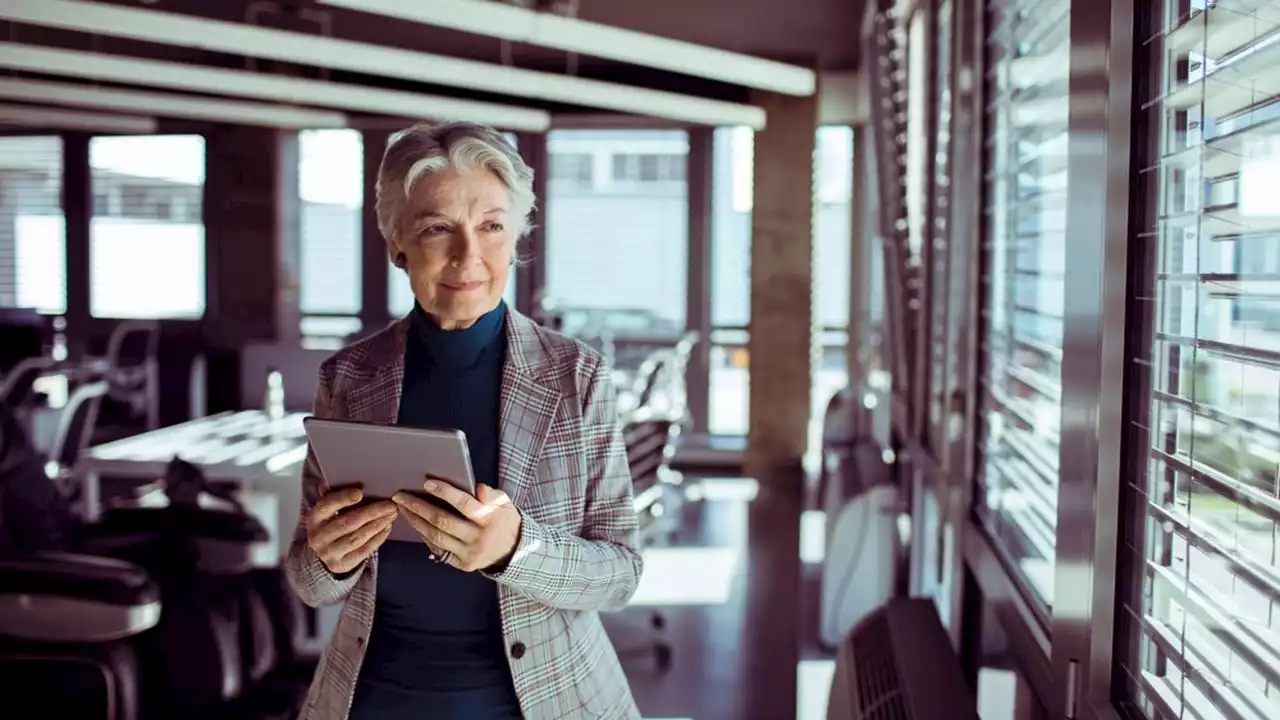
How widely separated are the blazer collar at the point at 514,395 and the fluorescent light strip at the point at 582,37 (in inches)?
67.5

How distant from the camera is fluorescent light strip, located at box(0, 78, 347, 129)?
164 inches

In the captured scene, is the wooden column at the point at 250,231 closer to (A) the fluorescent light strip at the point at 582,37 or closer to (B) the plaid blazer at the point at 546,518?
(A) the fluorescent light strip at the point at 582,37

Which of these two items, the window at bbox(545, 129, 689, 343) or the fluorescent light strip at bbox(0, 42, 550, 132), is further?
the window at bbox(545, 129, 689, 343)

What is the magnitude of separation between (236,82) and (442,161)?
2955 mm

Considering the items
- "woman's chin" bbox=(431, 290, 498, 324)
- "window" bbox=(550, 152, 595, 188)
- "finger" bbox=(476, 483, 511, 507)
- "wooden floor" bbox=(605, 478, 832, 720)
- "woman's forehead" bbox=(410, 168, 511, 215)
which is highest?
"window" bbox=(550, 152, 595, 188)

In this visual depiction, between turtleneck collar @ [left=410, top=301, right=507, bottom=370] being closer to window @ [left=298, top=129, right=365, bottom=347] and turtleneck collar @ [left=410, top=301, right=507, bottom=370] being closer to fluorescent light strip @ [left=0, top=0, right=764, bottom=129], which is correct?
fluorescent light strip @ [left=0, top=0, right=764, bottom=129]

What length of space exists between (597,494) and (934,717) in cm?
65

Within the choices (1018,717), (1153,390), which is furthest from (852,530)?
(1153,390)

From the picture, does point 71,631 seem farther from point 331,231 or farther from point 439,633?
point 331,231

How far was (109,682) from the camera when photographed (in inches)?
95.2

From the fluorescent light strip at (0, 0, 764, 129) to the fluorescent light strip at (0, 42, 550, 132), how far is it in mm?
94


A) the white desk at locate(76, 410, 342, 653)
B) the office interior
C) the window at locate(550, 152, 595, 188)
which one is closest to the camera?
the office interior

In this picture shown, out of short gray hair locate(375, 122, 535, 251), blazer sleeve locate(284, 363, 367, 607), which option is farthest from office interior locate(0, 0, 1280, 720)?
blazer sleeve locate(284, 363, 367, 607)

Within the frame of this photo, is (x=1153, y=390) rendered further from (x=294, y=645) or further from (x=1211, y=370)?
(x=294, y=645)
